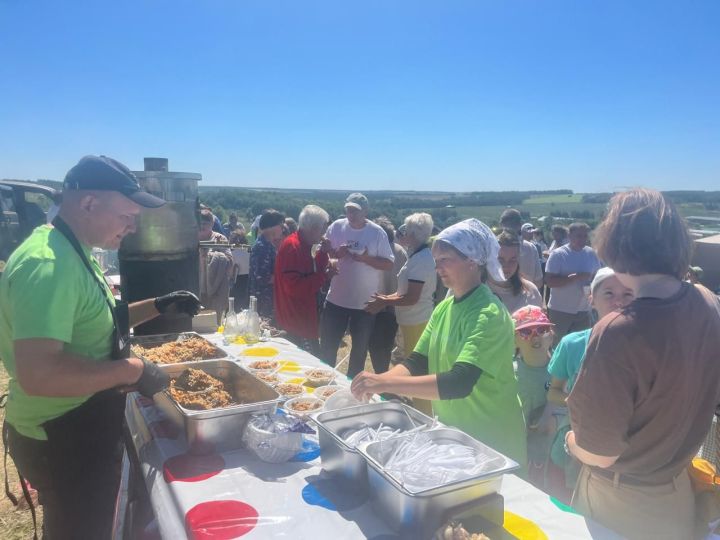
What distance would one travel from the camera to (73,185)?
A: 5.88 ft

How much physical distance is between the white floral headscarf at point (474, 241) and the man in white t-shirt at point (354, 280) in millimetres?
2501

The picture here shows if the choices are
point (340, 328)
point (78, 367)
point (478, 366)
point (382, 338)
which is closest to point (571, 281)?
point (382, 338)

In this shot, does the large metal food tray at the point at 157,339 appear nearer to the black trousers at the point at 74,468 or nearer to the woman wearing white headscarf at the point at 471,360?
the black trousers at the point at 74,468

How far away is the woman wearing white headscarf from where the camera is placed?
6.31ft

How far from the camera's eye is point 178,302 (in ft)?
9.14

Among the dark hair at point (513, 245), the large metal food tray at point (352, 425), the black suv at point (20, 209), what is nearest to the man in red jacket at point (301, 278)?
the dark hair at point (513, 245)

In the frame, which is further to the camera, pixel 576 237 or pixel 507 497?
pixel 576 237

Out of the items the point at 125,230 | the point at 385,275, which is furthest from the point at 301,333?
the point at 125,230

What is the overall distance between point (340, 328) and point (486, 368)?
9.45ft

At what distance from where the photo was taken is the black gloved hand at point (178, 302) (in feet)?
9.04

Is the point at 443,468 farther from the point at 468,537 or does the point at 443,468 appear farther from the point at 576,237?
the point at 576,237

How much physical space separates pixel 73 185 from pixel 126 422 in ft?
4.21

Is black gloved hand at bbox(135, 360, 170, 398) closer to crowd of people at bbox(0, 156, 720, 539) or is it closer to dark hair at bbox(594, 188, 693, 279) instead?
crowd of people at bbox(0, 156, 720, 539)

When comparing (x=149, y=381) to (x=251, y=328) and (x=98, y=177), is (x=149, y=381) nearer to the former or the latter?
(x=98, y=177)
